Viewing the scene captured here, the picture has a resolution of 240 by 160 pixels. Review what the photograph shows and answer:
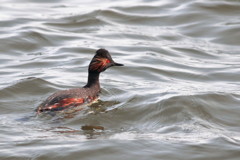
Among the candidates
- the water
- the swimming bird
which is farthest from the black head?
the water

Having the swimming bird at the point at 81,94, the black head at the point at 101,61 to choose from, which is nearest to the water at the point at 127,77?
the swimming bird at the point at 81,94

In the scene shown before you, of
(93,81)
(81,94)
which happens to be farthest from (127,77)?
(81,94)

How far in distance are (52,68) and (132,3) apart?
593 cm

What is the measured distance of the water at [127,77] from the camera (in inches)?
329

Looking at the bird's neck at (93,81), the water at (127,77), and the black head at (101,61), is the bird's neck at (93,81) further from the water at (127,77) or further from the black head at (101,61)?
the water at (127,77)

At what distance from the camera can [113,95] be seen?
36.0 ft

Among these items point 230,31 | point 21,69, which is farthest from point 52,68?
point 230,31

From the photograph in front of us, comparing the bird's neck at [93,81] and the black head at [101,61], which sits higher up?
the black head at [101,61]

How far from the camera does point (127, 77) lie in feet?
40.2

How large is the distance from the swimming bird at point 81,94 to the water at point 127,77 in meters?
0.19

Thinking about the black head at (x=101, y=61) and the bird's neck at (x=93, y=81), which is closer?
the black head at (x=101, y=61)

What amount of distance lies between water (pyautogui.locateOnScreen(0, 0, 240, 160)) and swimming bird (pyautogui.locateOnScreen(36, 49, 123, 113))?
0.19 meters

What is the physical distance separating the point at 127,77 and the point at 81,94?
217cm

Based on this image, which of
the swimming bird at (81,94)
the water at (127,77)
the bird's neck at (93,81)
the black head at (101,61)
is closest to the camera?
the water at (127,77)
